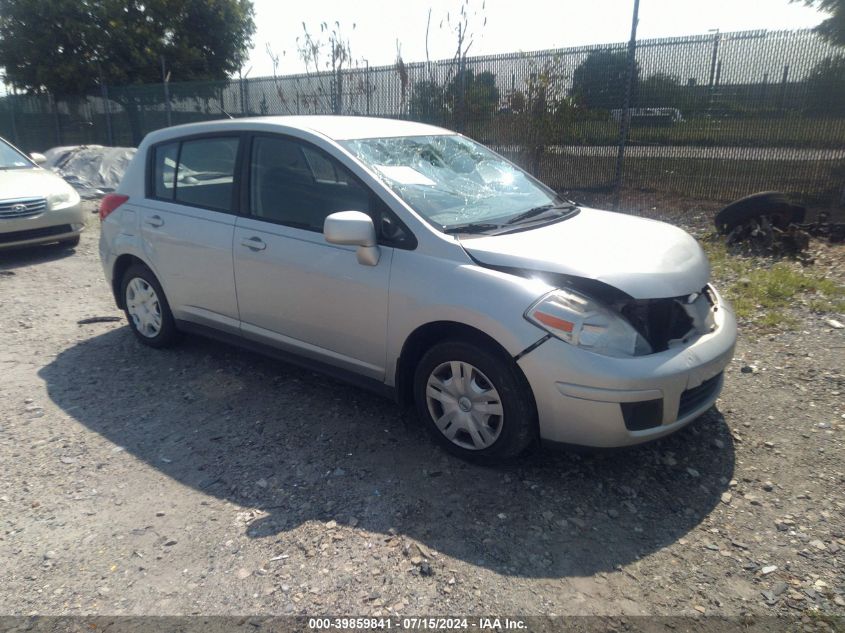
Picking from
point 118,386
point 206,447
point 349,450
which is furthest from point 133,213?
point 349,450

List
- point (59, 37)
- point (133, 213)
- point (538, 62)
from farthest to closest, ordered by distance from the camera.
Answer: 1. point (59, 37)
2. point (538, 62)
3. point (133, 213)

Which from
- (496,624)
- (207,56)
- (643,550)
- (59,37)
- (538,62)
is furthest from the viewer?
(207,56)

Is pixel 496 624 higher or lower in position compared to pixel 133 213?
lower

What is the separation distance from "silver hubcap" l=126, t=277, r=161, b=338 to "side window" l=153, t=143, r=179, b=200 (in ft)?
2.41

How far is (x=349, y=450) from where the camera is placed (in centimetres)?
383

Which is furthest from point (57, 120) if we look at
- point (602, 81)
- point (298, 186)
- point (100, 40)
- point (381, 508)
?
point (381, 508)

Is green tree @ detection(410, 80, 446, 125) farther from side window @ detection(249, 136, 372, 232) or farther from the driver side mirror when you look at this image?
the driver side mirror

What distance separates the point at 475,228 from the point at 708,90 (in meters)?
7.89

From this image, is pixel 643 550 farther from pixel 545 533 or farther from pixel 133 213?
pixel 133 213

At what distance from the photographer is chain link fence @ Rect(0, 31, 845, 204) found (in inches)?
364

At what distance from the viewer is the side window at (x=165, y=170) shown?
508 centimetres

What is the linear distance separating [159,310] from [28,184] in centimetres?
492

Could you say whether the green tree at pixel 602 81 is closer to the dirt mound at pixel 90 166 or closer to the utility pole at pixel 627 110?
the utility pole at pixel 627 110

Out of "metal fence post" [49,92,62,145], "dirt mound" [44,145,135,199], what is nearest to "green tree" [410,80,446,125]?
"dirt mound" [44,145,135,199]
